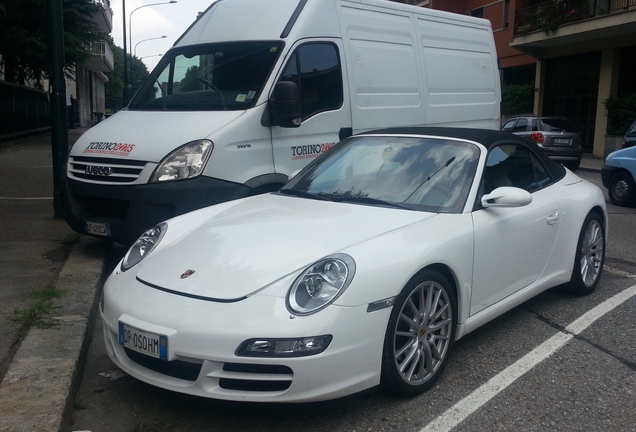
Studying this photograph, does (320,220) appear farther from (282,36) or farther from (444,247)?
(282,36)

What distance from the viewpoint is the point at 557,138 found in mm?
19000

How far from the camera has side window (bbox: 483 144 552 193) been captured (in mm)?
4613

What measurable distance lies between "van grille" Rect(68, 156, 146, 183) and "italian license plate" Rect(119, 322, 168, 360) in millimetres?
2602

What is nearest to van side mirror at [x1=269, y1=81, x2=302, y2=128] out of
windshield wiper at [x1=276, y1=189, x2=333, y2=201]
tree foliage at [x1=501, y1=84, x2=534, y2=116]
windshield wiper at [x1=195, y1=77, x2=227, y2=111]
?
windshield wiper at [x1=195, y1=77, x2=227, y2=111]

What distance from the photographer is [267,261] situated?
3508mm

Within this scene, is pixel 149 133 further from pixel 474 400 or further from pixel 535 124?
pixel 535 124

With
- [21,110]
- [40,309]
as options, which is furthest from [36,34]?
[40,309]

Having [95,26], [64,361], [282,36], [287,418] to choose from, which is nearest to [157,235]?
[64,361]

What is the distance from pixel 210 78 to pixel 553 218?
356 cm

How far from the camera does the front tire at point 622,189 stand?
432 inches

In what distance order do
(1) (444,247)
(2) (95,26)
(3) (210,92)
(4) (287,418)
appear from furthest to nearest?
(2) (95,26)
(3) (210,92)
(1) (444,247)
(4) (287,418)

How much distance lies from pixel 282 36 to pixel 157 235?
118 inches

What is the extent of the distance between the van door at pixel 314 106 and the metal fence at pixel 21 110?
1531 cm

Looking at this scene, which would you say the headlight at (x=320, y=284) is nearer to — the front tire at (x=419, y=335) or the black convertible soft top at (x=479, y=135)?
the front tire at (x=419, y=335)
